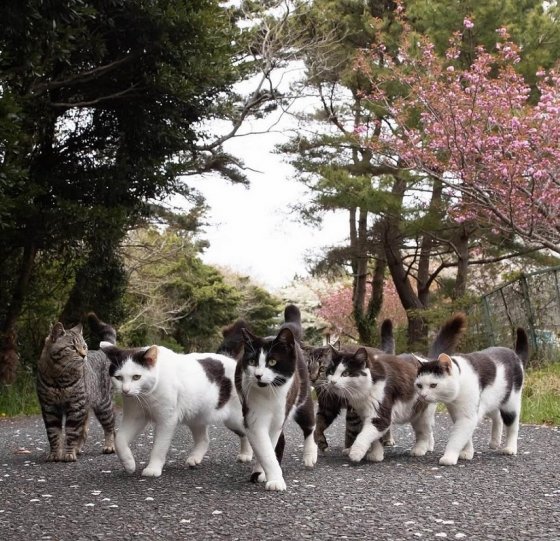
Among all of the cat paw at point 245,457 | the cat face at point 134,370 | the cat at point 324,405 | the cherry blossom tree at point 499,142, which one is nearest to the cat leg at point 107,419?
the cat paw at point 245,457

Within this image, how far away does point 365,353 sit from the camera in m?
5.37

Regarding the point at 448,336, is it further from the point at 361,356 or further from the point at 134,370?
the point at 134,370

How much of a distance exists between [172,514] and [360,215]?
56.9 feet

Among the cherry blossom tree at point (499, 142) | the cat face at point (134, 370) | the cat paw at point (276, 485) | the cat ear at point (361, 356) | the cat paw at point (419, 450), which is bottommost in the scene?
the cat paw at point (276, 485)

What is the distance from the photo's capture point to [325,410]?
5.90 metres

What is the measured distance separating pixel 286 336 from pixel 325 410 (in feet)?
5.31

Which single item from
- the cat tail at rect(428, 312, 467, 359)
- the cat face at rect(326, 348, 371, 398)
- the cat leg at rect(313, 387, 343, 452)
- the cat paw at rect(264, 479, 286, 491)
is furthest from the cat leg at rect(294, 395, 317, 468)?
the cat tail at rect(428, 312, 467, 359)

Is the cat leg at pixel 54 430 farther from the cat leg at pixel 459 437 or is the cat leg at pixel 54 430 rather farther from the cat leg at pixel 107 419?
the cat leg at pixel 459 437

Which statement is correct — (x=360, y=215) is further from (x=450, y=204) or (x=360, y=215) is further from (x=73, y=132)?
Result: (x=73, y=132)

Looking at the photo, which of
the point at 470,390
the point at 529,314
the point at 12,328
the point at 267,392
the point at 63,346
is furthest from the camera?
the point at 529,314

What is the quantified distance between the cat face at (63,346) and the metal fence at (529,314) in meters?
8.62

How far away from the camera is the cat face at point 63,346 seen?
5676 mm

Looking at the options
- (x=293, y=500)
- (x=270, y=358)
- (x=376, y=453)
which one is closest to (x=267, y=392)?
(x=270, y=358)

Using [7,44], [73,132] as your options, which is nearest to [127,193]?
[73,132]
